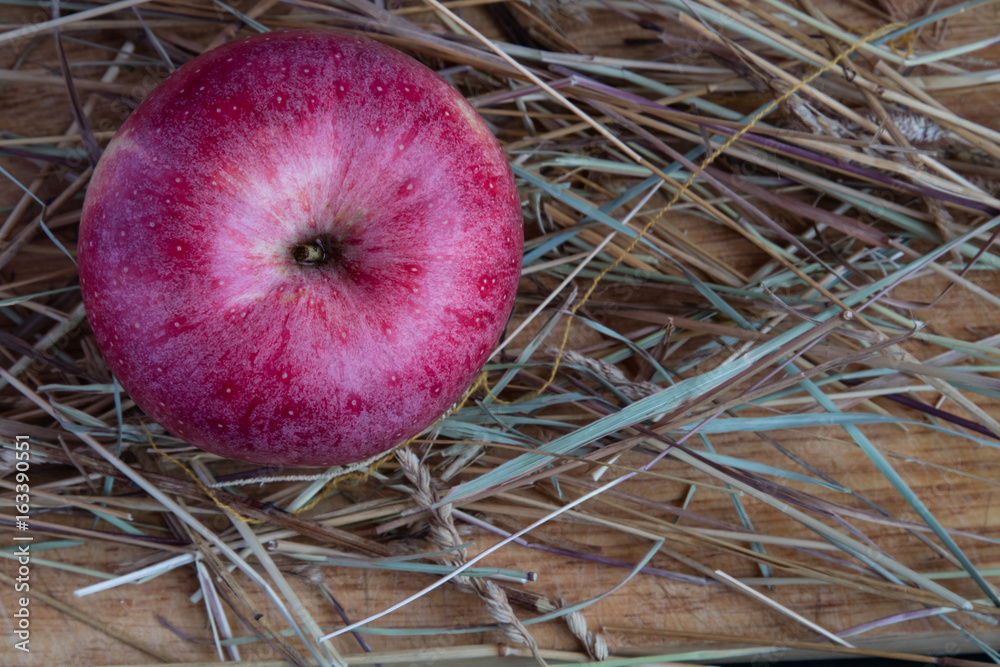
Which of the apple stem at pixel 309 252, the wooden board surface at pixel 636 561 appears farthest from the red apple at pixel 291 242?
the wooden board surface at pixel 636 561

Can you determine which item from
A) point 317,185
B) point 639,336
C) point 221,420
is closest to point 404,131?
point 317,185

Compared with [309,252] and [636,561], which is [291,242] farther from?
[636,561]

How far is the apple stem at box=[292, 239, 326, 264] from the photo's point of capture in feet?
1.77

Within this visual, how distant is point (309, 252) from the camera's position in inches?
21.2

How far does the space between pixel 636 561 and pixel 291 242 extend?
1.88 feet

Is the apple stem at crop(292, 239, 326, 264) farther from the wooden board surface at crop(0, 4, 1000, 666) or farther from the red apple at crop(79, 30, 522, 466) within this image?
the wooden board surface at crop(0, 4, 1000, 666)

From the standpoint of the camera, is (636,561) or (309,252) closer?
(309,252)

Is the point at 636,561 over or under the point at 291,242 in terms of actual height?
under

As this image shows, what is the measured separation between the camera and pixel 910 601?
0.84m

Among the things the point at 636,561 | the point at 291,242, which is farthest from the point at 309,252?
the point at 636,561

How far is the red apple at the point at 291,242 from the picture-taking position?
1.75 feet

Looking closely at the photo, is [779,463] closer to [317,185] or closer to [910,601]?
[910,601]

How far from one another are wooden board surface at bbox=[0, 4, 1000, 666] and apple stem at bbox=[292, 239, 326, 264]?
1.22 ft

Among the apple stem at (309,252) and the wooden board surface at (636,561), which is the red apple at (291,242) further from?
the wooden board surface at (636,561)
